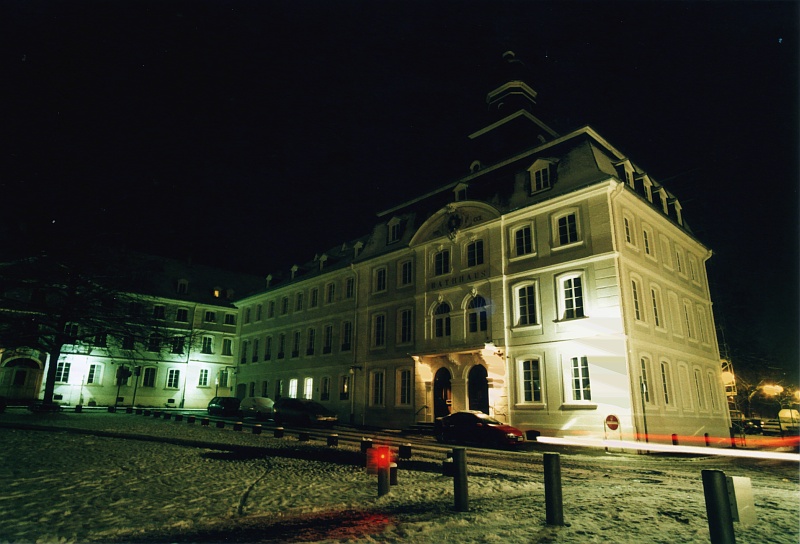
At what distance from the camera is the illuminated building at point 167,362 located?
3950cm

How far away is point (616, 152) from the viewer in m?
23.0

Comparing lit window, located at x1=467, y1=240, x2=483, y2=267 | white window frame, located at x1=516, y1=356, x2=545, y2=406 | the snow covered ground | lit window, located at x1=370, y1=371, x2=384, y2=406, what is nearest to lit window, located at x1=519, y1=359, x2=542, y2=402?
white window frame, located at x1=516, y1=356, x2=545, y2=406

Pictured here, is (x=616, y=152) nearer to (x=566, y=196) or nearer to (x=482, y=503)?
(x=566, y=196)

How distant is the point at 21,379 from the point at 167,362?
443 inches

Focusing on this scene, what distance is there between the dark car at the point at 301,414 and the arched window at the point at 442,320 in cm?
764

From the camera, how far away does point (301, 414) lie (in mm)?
25578

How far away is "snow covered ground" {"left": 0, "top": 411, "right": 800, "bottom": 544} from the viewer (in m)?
5.14

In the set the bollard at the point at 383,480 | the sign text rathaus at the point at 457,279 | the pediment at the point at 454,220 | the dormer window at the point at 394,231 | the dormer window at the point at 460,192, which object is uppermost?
the dormer window at the point at 460,192

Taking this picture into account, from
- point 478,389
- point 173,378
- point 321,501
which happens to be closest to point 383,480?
point 321,501

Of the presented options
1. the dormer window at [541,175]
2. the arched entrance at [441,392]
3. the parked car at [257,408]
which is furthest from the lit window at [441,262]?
the parked car at [257,408]

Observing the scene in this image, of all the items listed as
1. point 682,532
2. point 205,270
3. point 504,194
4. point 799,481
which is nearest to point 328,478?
point 682,532

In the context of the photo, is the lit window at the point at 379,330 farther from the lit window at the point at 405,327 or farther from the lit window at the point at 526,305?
the lit window at the point at 526,305

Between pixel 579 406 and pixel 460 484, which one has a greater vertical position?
pixel 579 406

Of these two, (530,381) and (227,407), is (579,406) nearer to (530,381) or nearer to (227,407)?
(530,381)
